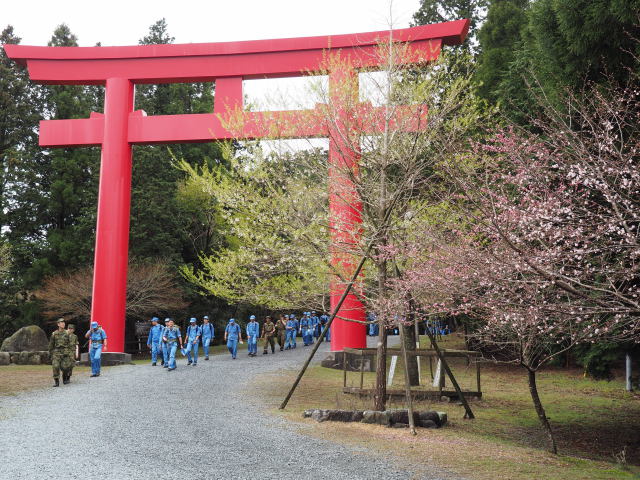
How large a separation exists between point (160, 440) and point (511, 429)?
5781 mm

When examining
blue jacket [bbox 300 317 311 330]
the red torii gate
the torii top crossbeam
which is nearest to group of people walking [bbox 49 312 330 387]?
the red torii gate

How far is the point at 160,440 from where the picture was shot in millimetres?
6930

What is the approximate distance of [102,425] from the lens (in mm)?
7746

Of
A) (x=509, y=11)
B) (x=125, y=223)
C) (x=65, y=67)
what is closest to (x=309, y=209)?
(x=125, y=223)

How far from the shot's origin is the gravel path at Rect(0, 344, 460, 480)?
562cm

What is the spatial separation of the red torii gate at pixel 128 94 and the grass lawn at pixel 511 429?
392 centimetres

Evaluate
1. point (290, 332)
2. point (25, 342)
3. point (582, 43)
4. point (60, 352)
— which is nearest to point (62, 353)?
point (60, 352)

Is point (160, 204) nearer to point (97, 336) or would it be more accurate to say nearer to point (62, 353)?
point (97, 336)

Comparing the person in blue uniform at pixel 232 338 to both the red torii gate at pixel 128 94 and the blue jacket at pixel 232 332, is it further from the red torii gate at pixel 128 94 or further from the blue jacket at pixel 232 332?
the red torii gate at pixel 128 94

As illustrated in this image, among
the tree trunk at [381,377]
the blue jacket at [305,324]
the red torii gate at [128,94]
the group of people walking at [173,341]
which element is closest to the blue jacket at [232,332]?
the group of people walking at [173,341]

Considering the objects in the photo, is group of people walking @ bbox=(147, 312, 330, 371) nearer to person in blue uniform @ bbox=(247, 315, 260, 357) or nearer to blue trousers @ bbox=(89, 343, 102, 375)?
person in blue uniform @ bbox=(247, 315, 260, 357)

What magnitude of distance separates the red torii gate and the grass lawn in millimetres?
3922

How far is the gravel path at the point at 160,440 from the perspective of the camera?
562cm

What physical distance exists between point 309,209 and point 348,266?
6.34ft
